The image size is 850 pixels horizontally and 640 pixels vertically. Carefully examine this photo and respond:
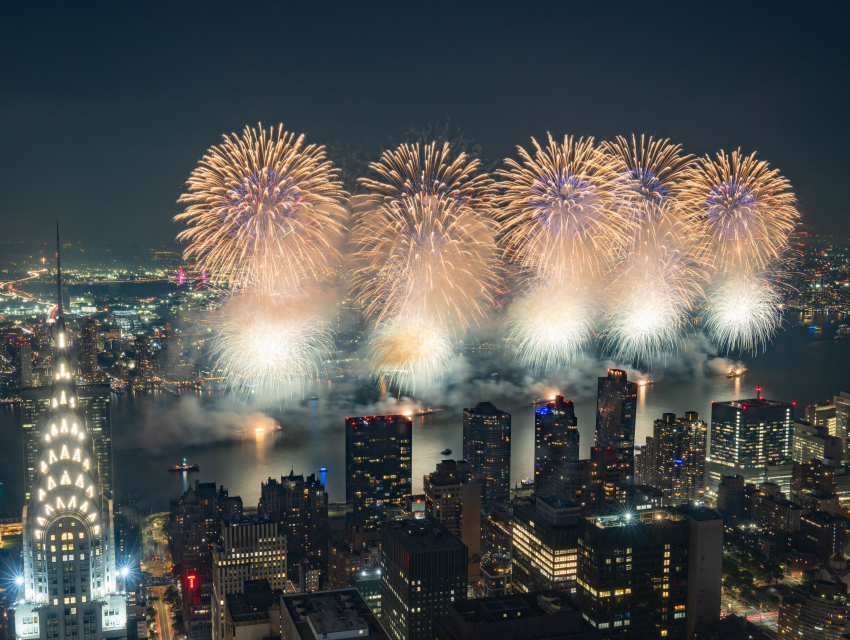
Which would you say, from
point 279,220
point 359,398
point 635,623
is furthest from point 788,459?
point 279,220

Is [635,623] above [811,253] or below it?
below

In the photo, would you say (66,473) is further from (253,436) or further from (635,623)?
(253,436)

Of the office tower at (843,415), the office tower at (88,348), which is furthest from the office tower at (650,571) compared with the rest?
the office tower at (88,348)

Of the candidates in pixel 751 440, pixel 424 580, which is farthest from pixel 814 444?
pixel 424 580

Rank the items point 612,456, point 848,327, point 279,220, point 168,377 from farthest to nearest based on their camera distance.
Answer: point 848,327, point 168,377, point 612,456, point 279,220

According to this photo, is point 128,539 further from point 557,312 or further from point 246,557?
point 557,312

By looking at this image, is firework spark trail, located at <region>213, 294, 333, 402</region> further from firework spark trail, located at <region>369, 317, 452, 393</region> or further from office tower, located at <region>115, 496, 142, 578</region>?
office tower, located at <region>115, 496, 142, 578</region>
